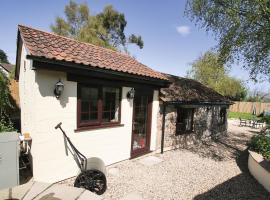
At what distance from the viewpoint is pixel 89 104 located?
6.75m

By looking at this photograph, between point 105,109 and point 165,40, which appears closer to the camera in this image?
point 105,109

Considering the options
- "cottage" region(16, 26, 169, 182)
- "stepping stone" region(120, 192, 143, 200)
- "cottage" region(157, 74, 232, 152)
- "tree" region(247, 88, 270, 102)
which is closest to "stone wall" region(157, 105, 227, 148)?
"cottage" region(157, 74, 232, 152)

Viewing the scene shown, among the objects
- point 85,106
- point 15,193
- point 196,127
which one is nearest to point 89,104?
point 85,106

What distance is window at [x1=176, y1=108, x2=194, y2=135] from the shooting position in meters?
11.1

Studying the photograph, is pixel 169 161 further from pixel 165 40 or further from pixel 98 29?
pixel 98 29

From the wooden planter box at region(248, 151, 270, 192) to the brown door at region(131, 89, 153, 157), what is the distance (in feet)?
14.6

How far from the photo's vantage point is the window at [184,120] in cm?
1106

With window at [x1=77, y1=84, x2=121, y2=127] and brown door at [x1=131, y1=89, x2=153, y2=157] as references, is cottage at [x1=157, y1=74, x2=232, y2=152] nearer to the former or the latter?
brown door at [x1=131, y1=89, x2=153, y2=157]

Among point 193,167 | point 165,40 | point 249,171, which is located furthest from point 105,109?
point 165,40

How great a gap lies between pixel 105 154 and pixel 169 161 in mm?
3092

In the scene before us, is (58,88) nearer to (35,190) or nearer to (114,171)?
(35,190)

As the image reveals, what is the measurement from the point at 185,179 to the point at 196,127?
18.9ft

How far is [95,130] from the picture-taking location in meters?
6.86

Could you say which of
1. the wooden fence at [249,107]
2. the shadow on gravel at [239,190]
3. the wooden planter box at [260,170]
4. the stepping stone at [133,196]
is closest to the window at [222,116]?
the wooden planter box at [260,170]
